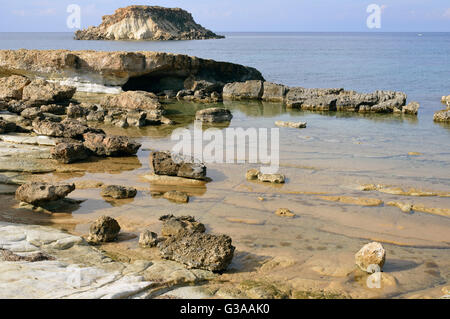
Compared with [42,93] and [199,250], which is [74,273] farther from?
[42,93]

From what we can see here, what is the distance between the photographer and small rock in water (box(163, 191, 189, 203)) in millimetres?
9570

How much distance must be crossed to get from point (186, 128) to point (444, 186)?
9.92 meters

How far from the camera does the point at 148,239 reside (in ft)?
23.6

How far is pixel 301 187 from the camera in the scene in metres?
10.5

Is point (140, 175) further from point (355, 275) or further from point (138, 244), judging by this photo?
point (355, 275)

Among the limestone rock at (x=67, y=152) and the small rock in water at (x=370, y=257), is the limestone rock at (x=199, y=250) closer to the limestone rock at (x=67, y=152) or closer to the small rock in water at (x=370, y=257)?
the small rock in water at (x=370, y=257)

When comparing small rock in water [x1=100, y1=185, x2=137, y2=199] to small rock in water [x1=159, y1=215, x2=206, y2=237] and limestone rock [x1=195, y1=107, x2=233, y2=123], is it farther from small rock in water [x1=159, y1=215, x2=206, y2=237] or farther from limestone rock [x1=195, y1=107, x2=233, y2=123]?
limestone rock [x1=195, y1=107, x2=233, y2=123]

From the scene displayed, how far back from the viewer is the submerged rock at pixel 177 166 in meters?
10.9

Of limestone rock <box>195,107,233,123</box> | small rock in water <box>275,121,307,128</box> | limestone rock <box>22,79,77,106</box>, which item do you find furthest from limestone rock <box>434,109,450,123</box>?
limestone rock <box>22,79,77,106</box>

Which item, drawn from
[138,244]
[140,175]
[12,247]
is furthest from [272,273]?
[140,175]

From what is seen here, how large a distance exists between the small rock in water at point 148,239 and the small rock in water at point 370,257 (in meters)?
3.04

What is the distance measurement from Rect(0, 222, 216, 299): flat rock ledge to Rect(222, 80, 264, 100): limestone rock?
20477 millimetres

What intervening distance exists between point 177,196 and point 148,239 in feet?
8.21

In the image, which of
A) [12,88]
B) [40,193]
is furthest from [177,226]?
[12,88]
